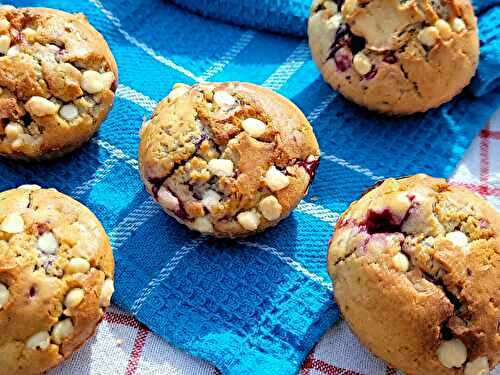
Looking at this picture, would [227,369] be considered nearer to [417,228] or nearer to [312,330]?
[312,330]

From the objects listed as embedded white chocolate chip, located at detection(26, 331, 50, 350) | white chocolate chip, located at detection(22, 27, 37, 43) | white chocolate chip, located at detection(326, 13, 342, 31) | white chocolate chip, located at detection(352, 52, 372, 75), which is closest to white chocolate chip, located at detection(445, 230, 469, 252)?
white chocolate chip, located at detection(352, 52, 372, 75)

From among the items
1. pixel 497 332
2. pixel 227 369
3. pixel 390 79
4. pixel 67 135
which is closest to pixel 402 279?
pixel 497 332

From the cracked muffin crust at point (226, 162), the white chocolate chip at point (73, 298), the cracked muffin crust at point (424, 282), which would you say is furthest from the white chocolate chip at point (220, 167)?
the white chocolate chip at point (73, 298)

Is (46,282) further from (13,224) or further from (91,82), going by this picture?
(91,82)

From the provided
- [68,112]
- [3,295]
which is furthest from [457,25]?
[3,295]

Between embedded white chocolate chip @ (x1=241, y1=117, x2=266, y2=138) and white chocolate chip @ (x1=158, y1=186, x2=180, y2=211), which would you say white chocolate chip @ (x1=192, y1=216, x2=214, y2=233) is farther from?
embedded white chocolate chip @ (x1=241, y1=117, x2=266, y2=138)

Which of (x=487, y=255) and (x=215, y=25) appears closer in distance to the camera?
(x=487, y=255)
